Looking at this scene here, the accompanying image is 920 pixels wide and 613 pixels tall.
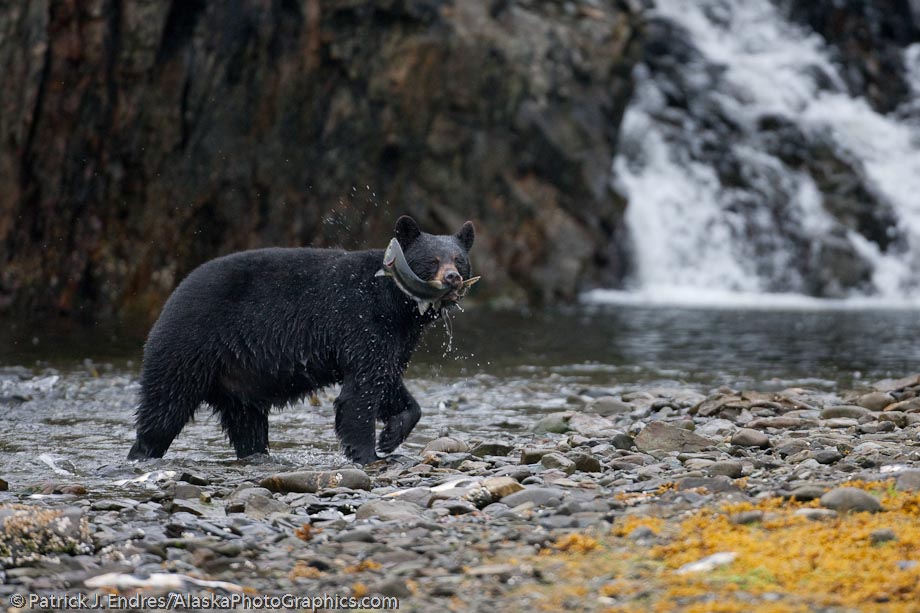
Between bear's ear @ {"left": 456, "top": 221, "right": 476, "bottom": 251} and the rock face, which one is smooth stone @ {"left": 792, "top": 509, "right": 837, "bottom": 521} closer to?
bear's ear @ {"left": 456, "top": 221, "right": 476, "bottom": 251}

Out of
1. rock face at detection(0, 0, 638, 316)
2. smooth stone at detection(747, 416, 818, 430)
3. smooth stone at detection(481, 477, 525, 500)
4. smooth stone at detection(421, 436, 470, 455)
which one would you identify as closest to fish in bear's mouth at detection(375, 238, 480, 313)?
smooth stone at detection(421, 436, 470, 455)

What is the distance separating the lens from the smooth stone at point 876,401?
29.5 ft

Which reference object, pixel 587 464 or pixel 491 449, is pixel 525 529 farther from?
pixel 491 449

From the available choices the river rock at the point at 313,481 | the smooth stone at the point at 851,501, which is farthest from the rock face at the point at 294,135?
the smooth stone at the point at 851,501

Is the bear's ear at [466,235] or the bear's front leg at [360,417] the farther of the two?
the bear's ear at [466,235]

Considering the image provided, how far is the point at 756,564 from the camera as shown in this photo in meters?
4.24

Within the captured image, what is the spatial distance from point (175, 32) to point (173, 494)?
49.7 feet

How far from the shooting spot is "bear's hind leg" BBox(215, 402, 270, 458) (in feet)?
25.1

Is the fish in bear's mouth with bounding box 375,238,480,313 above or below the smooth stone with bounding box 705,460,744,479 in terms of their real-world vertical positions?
above

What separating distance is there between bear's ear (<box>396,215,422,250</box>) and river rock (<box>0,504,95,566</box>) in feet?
10.5

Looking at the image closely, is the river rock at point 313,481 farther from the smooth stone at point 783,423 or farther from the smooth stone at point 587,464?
the smooth stone at point 783,423

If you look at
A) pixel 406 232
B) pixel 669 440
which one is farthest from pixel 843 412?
pixel 406 232

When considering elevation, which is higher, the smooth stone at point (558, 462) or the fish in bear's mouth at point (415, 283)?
the fish in bear's mouth at point (415, 283)

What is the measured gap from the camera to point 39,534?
463 cm
